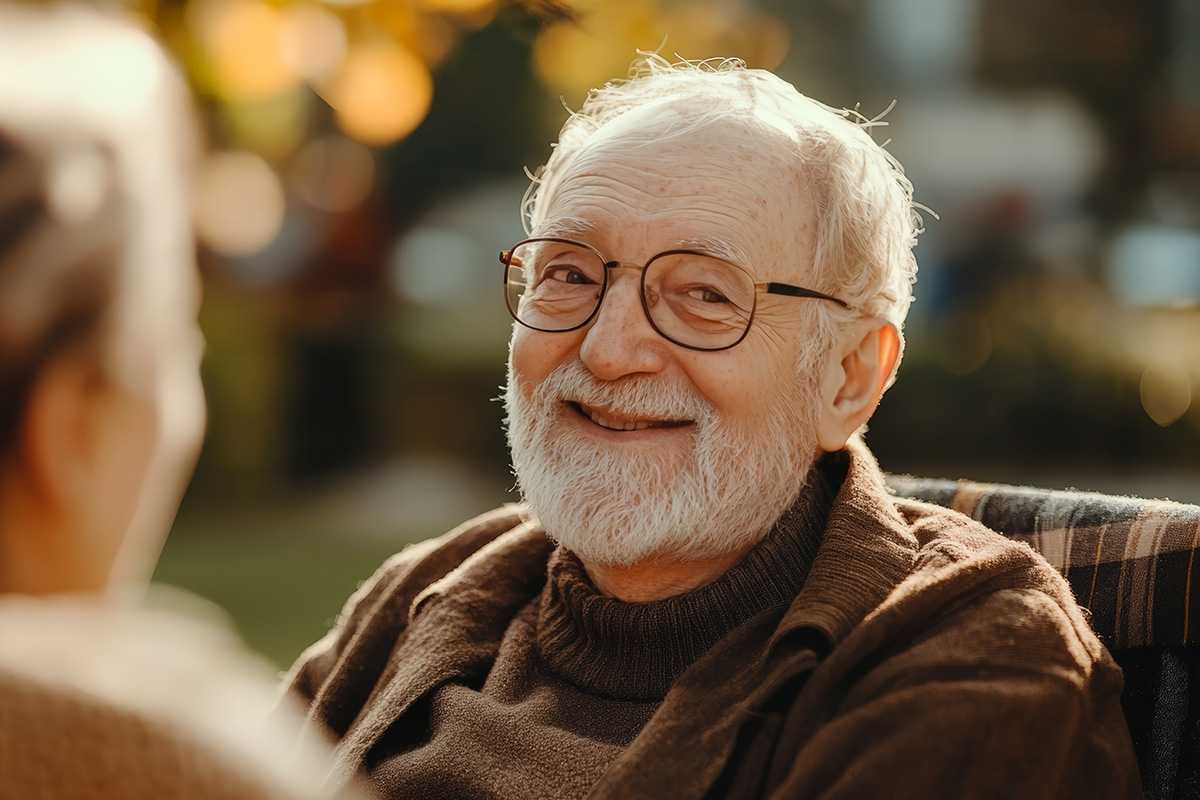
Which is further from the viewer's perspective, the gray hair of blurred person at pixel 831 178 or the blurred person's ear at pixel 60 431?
the gray hair of blurred person at pixel 831 178

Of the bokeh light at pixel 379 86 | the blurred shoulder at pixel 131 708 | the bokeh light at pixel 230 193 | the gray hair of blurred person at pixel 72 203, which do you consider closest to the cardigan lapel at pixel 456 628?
the bokeh light at pixel 379 86

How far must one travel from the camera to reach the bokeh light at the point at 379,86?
280cm

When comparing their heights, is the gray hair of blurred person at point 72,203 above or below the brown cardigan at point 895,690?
above

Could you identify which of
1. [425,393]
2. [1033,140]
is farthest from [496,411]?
[1033,140]

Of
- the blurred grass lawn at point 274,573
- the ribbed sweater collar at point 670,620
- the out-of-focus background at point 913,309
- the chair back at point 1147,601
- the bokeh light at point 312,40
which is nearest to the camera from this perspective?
the chair back at point 1147,601

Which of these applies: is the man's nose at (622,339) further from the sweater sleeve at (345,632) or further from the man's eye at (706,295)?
the sweater sleeve at (345,632)

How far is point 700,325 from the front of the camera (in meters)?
2.60

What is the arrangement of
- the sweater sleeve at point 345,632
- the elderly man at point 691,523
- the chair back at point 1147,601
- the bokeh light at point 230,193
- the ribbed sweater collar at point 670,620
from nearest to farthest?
the elderly man at point 691,523 → the chair back at point 1147,601 → the ribbed sweater collar at point 670,620 → the sweater sleeve at point 345,632 → the bokeh light at point 230,193

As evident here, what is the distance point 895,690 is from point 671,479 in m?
0.66

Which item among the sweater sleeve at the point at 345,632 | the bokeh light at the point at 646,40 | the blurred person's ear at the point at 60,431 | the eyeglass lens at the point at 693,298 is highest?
the bokeh light at the point at 646,40

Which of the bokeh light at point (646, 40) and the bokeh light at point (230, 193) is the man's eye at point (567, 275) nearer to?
the bokeh light at point (646, 40)

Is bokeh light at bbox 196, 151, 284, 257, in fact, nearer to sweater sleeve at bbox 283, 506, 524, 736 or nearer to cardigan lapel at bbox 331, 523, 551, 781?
sweater sleeve at bbox 283, 506, 524, 736

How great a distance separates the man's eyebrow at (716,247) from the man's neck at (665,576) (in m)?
0.54

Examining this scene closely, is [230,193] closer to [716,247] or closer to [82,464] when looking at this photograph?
[716,247]
